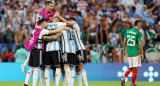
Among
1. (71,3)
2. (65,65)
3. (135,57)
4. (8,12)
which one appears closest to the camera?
(65,65)

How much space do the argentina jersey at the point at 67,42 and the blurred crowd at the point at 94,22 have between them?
6.51m

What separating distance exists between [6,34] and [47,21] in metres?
6.84

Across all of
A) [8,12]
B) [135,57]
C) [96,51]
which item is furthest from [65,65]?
[8,12]

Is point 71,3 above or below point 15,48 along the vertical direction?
above

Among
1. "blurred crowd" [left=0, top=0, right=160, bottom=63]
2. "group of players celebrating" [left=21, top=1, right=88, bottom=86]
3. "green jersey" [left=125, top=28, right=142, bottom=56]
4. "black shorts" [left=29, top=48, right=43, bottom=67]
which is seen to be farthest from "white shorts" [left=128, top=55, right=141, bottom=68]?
"blurred crowd" [left=0, top=0, right=160, bottom=63]

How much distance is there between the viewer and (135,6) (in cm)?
2148

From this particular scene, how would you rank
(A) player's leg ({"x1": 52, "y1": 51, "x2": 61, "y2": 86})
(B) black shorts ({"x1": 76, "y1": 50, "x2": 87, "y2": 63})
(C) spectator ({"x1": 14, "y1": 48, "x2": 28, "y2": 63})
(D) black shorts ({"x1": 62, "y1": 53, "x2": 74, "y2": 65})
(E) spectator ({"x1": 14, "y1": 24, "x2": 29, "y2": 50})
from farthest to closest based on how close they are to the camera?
(E) spectator ({"x1": 14, "y1": 24, "x2": 29, "y2": 50}) → (C) spectator ({"x1": 14, "y1": 48, "x2": 28, "y2": 63}) → (B) black shorts ({"x1": 76, "y1": 50, "x2": 87, "y2": 63}) → (D) black shorts ({"x1": 62, "y1": 53, "x2": 74, "y2": 65}) → (A) player's leg ({"x1": 52, "y1": 51, "x2": 61, "y2": 86})

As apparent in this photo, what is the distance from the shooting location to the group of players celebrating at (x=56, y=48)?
428 inches

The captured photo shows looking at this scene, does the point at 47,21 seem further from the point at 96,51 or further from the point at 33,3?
the point at 33,3

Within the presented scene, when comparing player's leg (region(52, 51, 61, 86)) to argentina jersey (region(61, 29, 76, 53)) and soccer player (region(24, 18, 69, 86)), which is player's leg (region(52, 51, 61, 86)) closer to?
argentina jersey (region(61, 29, 76, 53))

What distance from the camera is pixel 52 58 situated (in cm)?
1084

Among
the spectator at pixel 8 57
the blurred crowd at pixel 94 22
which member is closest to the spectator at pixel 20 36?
the blurred crowd at pixel 94 22

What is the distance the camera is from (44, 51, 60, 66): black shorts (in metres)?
10.8

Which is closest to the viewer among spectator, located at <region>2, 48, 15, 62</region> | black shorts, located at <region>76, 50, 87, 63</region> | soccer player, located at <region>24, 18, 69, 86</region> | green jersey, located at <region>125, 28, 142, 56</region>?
soccer player, located at <region>24, 18, 69, 86</region>
